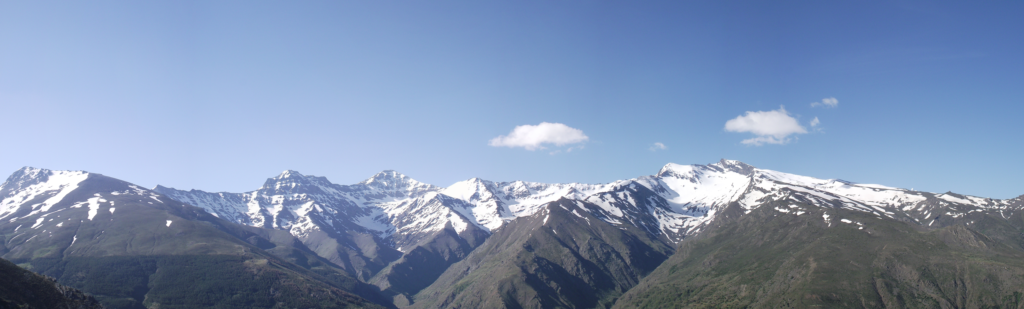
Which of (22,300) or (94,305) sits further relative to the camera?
(94,305)

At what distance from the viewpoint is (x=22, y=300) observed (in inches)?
6201

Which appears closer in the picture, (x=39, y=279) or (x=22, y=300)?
(x=22, y=300)

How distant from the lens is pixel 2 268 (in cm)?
16638

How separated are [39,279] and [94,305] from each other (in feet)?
60.0

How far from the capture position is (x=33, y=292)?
164 meters

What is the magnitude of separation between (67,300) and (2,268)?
2187 cm

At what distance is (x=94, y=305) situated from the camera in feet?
589

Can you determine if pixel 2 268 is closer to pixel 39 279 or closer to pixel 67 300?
pixel 39 279

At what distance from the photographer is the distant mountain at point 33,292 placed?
156m

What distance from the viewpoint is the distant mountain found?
156 meters

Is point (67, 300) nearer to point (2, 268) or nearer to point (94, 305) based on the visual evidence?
point (94, 305)

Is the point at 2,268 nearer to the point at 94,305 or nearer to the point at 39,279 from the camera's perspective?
the point at 39,279

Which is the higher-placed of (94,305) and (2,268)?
(2,268)

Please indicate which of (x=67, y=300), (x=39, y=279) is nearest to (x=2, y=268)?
(x=39, y=279)
